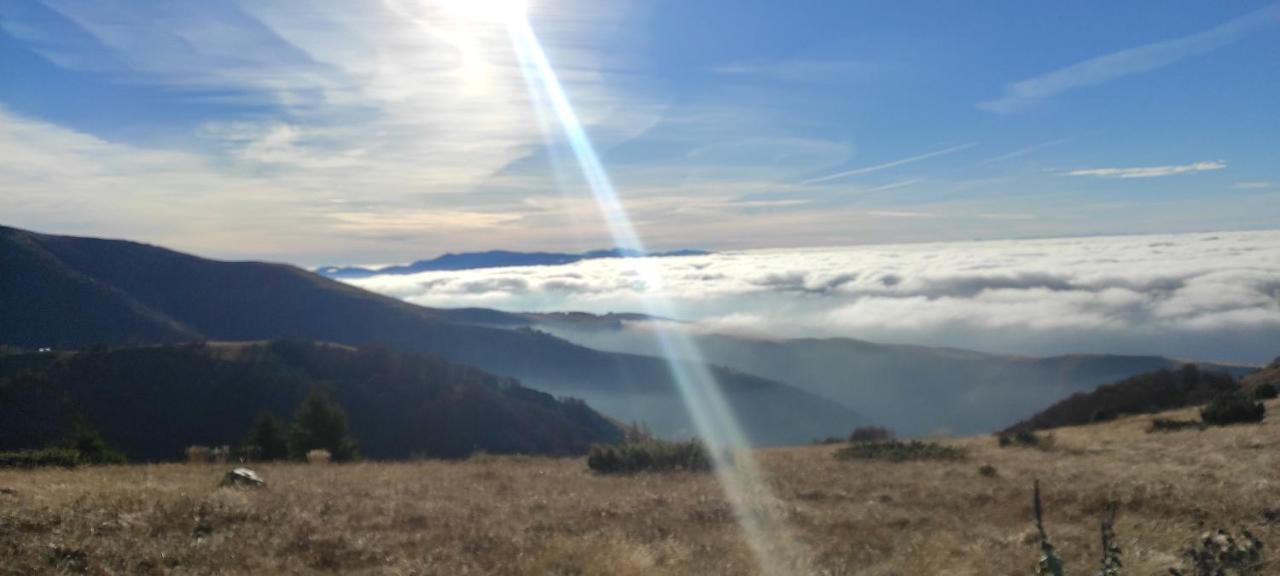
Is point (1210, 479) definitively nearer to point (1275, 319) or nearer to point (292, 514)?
point (292, 514)

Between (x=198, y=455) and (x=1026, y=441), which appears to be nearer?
(x=198, y=455)

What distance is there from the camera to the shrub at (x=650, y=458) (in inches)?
704

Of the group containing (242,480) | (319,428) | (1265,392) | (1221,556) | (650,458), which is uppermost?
(1221,556)

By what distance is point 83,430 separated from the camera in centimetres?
2492

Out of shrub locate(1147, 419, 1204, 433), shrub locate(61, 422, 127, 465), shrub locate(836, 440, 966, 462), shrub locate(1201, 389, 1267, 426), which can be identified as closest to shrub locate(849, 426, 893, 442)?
shrub locate(836, 440, 966, 462)

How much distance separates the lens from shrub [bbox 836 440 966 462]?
19.1 m

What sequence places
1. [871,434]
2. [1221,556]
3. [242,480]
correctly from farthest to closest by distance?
[871,434] < [242,480] < [1221,556]

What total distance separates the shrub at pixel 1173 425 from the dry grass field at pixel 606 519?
18.6 feet

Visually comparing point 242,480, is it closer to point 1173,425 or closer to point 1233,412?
point 1173,425

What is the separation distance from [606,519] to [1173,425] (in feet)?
62.1

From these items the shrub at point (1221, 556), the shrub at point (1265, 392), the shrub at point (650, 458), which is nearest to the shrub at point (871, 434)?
the shrub at point (650, 458)

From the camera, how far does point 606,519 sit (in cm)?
1082

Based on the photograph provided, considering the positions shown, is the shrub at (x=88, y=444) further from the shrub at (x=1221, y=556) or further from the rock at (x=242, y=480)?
the shrub at (x=1221, y=556)

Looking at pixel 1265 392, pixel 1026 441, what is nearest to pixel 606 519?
pixel 1026 441
